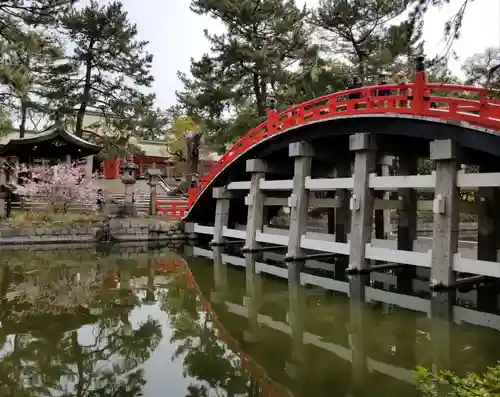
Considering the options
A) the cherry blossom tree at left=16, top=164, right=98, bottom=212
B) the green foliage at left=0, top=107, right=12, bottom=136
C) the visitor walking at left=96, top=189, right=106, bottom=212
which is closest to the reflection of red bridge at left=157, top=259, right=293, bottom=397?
the cherry blossom tree at left=16, top=164, right=98, bottom=212

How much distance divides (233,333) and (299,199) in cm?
734

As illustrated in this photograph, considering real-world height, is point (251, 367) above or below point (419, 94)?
below

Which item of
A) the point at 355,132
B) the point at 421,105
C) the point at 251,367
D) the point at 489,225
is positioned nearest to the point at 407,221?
the point at 489,225

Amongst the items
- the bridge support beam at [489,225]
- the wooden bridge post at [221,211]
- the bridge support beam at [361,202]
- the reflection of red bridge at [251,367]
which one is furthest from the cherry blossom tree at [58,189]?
the bridge support beam at [489,225]

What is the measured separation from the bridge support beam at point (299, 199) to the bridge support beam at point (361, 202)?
7.63 ft

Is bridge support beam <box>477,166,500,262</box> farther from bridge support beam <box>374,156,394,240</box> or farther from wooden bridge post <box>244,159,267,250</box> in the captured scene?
wooden bridge post <box>244,159,267,250</box>

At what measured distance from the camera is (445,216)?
10312 mm

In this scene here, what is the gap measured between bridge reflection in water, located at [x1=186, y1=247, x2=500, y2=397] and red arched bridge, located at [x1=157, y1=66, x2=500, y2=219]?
352cm

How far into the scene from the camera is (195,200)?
2116cm

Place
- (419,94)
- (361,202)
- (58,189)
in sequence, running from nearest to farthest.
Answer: (419,94), (361,202), (58,189)

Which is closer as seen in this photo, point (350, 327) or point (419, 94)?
point (350, 327)

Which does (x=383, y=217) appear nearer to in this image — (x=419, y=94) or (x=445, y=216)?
(x=445, y=216)

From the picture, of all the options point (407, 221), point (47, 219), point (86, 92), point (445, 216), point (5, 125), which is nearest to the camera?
point (445, 216)

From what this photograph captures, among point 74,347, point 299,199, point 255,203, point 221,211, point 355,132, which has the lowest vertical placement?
point 74,347
